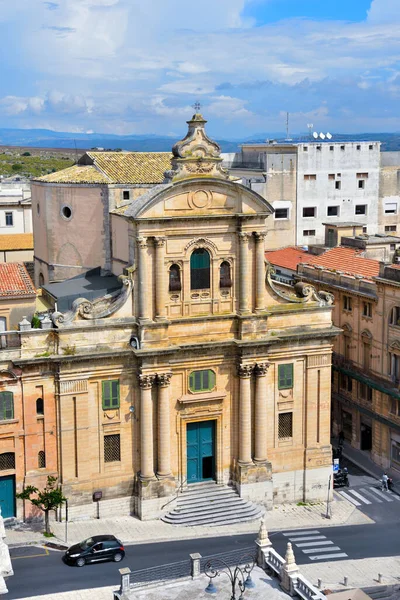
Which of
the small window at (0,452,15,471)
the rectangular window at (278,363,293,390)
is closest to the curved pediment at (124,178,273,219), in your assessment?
the rectangular window at (278,363,293,390)

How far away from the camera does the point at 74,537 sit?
171ft

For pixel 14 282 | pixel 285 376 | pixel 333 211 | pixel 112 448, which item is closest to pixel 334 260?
pixel 285 376

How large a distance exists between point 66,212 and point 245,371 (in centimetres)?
1944

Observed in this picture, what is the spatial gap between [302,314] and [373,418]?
1300 centimetres

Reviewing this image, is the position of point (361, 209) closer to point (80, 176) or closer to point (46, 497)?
point (80, 176)

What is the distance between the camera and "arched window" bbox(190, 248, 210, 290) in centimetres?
5559

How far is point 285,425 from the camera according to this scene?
194 ft

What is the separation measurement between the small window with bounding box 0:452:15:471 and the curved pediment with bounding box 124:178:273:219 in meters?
16.8

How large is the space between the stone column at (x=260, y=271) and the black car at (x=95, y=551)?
1797 cm

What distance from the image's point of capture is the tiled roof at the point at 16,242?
8431 centimetres

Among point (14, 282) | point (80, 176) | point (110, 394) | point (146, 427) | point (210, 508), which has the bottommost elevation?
point (210, 508)

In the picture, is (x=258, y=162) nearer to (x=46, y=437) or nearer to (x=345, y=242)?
(x=345, y=242)

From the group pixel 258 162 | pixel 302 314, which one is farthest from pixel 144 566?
pixel 258 162

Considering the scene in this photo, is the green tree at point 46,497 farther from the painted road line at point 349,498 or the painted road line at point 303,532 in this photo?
the painted road line at point 349,498
